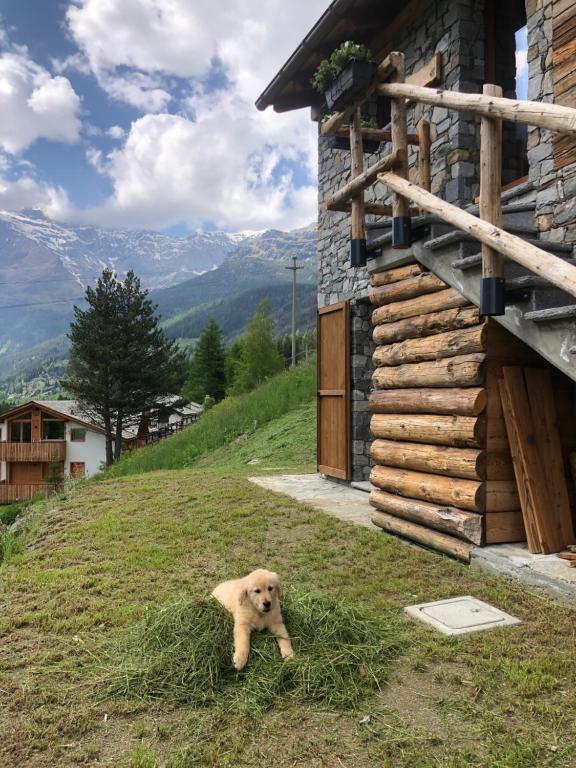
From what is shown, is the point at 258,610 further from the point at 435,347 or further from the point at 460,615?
the point at 435,347

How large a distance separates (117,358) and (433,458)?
30.8 metres

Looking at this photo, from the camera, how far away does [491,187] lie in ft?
14.5

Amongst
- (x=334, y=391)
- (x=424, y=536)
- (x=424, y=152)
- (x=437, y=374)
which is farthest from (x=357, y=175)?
(x=334, y=391)

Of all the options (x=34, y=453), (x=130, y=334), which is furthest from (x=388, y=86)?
(x=34, y=453)

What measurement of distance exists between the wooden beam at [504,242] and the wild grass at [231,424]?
14020mm

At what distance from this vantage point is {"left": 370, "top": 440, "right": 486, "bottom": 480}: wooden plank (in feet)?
16.3

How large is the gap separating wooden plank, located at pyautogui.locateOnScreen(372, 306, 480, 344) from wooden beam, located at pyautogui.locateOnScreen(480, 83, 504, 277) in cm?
70

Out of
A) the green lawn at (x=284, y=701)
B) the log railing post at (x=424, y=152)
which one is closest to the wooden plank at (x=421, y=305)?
the log railing post at (x=424, y=152)

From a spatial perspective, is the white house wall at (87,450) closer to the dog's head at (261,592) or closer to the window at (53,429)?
the window at (53,429)

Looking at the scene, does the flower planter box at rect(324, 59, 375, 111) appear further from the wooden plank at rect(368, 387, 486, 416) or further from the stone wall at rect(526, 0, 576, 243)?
the wooden plank at rect(368, 387, 486, 416)

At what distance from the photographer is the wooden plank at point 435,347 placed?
16.5 feet

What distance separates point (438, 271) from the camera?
5.37 m

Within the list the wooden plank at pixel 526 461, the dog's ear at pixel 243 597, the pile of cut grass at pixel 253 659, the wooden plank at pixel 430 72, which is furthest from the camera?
the wooden plank at pixel 430 72

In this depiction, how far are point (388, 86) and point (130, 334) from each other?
1229 inches
